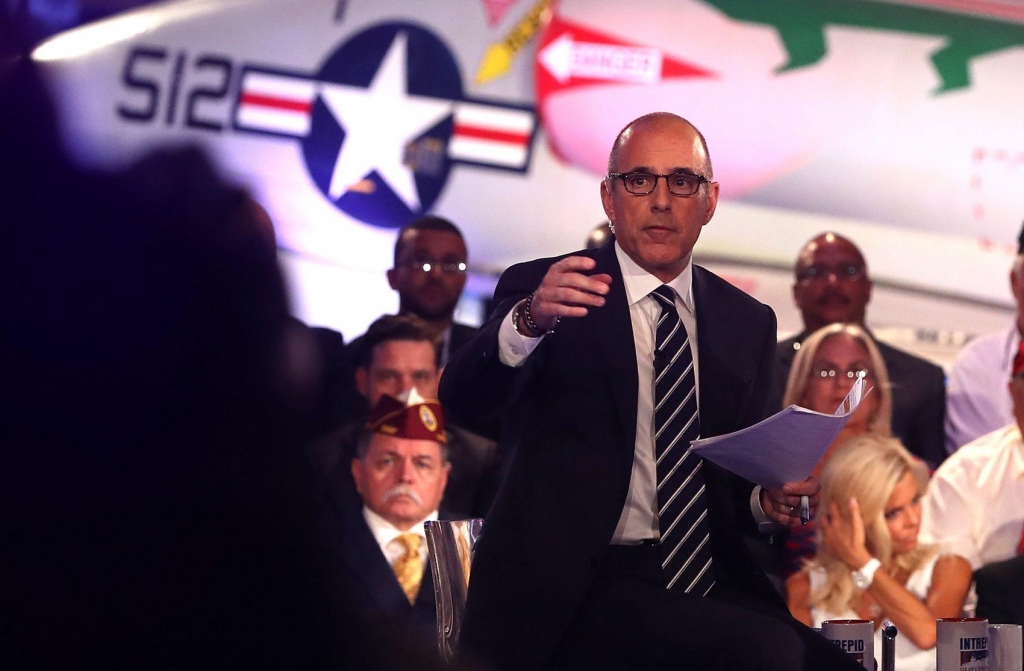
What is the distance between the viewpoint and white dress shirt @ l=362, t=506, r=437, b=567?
4055mm

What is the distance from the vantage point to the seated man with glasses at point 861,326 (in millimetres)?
4879

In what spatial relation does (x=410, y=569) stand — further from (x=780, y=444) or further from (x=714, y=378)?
(x=780, y=444)

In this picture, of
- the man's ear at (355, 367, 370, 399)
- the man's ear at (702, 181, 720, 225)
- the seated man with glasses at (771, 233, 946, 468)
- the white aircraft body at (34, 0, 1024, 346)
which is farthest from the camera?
the white aircraft body at (34, 0, 1024, 346)

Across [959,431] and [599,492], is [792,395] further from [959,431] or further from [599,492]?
[599,492]

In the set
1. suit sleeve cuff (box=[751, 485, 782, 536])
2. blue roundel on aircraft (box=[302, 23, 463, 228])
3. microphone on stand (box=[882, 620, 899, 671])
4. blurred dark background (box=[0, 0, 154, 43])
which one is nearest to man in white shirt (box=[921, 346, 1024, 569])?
microphone on stand (box=[882, 620, 899, 671])

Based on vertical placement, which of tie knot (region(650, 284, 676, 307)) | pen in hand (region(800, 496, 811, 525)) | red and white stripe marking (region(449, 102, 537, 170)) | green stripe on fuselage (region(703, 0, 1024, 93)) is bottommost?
pen in hand (region(800, 496, 811, 525))

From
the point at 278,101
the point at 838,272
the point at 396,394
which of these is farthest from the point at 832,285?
the point at 278,101

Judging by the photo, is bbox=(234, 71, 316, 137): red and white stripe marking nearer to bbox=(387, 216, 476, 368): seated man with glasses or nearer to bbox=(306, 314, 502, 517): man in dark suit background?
bbox=(387, 216, 476, 368): seated man with glasses

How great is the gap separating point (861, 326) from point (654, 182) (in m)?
2.73

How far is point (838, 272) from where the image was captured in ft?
16.6

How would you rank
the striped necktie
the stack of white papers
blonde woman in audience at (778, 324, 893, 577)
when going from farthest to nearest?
blonde woman in audience at (778, 324, 893, 577)
the striped necktie
the stack of white papers

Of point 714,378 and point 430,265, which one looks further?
point 430,265

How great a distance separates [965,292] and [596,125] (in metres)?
1.81

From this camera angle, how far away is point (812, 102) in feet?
18.9
